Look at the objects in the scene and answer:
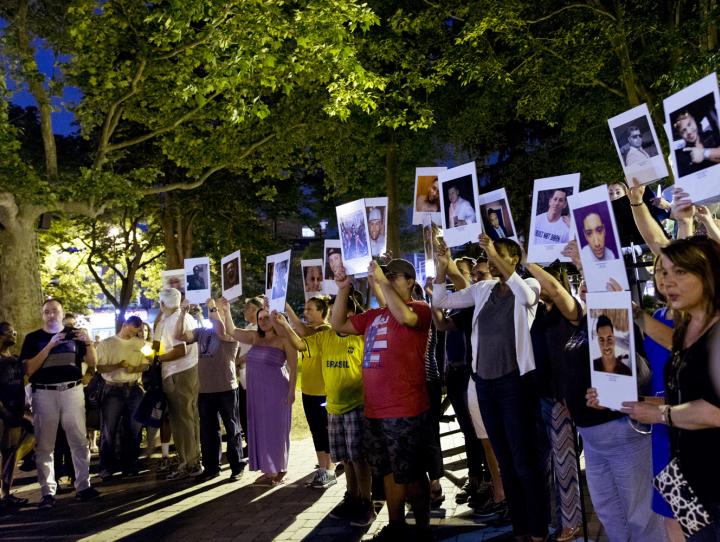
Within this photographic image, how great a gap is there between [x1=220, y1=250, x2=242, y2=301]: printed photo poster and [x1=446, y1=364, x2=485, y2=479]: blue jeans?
2256mm

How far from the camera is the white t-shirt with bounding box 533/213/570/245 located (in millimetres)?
4617

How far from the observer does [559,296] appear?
4461 mm

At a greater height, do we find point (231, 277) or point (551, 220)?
point (231, 277)

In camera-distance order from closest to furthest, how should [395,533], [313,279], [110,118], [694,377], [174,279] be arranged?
[694,377] → [395,533] → [313,279] → [174,279] → [110,118]

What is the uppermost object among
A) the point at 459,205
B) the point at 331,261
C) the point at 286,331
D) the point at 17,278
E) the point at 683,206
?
the point at 17,278

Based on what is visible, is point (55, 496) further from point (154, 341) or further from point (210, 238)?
point (210, 238)

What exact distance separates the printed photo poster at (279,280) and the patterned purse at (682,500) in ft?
12.8

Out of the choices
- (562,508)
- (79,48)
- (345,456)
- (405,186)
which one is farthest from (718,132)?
(405,186)

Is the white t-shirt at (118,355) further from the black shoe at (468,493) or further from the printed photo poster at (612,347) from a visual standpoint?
the printed photo poster at (612,347)

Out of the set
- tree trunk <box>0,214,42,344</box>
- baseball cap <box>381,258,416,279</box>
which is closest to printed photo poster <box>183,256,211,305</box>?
baseball cap <box>381,258,416,279</box>

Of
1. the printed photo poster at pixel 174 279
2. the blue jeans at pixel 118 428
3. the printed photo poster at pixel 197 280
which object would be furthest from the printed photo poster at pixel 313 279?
the blue jeans at pixel 118 428

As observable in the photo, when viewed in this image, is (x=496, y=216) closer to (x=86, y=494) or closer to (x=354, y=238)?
(x=354, y=238)

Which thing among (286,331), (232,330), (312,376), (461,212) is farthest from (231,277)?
(461,212)

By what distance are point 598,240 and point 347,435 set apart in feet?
10.8
